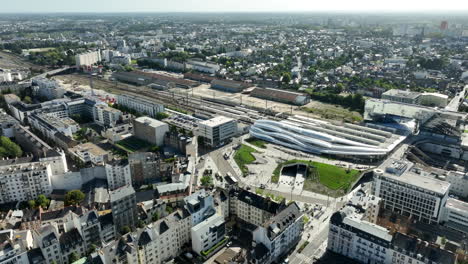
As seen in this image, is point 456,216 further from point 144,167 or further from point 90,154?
point 90,154

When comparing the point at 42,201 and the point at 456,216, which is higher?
the point at 456,216

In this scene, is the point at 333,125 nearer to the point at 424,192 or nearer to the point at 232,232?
the point at 424,192

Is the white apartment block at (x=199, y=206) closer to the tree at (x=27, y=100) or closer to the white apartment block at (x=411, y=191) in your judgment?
the white apartment block at (x=411, y=191)

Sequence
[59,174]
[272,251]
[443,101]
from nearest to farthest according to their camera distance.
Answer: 1. [272,251]
2. [59,174]
3. [443,101]

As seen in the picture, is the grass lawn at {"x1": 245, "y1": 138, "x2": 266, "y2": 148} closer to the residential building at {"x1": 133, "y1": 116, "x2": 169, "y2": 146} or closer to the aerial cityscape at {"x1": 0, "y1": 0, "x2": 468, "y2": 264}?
the aerial cityscape at {"x1": 0, "y1": 0, "x2": 468, "y2": 264}

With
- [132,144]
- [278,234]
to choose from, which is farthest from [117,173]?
[278,234]

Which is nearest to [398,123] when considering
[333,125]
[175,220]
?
[333,125]
